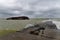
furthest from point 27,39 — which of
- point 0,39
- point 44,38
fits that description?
point 0,39

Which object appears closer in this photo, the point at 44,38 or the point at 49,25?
the point at 44,38

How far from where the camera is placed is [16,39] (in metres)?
9.48

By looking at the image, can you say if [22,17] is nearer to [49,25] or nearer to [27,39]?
[49,25]

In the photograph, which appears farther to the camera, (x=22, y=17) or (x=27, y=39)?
(x=22, y=17)

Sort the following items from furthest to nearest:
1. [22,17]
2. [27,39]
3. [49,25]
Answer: [22,17]
[49,25]
[27,39]

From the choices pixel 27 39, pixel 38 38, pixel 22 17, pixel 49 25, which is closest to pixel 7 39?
pixel 27 39

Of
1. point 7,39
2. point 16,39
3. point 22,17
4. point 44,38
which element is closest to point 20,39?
point 16,39

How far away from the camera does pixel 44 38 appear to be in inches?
383

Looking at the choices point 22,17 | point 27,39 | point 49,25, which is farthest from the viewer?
point 22,17

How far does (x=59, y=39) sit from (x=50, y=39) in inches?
22.1

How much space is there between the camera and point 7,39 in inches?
377

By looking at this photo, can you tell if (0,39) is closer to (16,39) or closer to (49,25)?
(16,39)

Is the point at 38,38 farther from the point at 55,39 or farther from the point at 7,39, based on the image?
the point at 7,39

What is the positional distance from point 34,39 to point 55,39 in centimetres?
134
